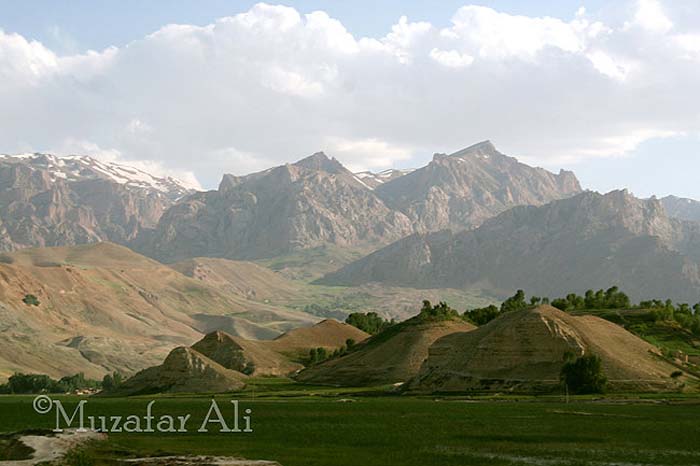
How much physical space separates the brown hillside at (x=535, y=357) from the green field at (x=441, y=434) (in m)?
17.0

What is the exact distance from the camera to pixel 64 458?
4762 cm

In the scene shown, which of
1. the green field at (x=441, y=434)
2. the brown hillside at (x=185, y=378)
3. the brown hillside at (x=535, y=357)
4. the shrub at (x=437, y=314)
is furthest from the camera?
the shrub at (x=437, y=314)

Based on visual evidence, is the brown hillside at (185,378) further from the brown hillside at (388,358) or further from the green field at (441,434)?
the green field at (441,434)

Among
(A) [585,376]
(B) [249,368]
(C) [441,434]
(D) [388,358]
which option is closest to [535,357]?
(A) [585,376]

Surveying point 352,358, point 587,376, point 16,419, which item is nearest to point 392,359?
point 352,358

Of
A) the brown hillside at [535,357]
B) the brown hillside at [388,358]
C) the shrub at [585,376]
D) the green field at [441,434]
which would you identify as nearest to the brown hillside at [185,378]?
the brown hillside at [388,358]

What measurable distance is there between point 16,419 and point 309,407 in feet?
94.8

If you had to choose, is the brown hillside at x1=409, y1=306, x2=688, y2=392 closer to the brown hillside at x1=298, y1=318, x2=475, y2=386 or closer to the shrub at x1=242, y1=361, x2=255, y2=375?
the brown hillside at x1=298, y1=318, x2=475, y2=386

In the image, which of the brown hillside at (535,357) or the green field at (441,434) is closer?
the green field at (441,434)

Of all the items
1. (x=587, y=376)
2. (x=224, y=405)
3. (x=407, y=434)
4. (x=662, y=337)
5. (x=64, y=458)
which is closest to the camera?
(x=64, y=458)

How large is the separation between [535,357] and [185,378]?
59.6 metres

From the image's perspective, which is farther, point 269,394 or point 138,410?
point 269,394

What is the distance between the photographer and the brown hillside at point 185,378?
146 metres

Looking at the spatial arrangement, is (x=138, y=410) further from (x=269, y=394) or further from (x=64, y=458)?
(x=64, y=458)
